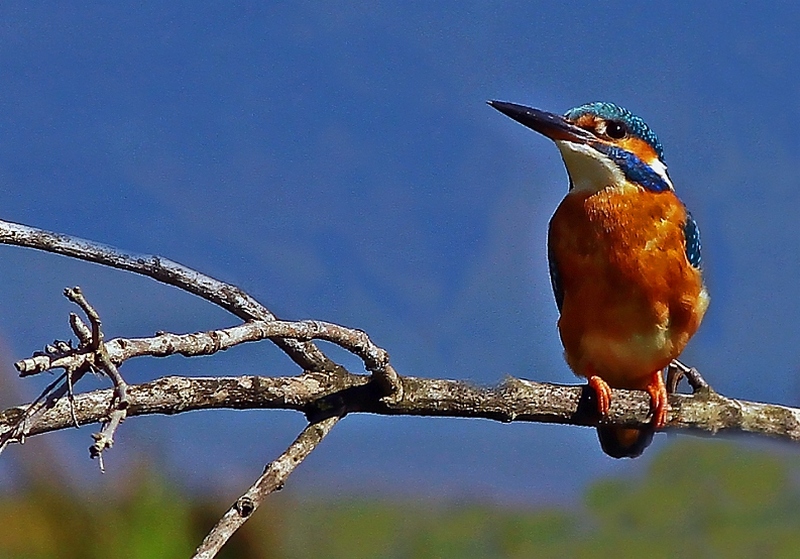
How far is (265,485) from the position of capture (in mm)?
1063

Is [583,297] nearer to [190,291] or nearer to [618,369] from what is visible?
[618,369]

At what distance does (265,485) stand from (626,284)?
0.95 m

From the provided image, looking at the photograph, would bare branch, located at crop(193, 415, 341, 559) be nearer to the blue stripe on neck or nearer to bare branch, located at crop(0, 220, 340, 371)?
bare branch, located at crop(0, 220, 340, 371)

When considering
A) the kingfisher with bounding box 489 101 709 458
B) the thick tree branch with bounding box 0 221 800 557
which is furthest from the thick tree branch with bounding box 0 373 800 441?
the kingfisher with bounding box 489 101 709 458

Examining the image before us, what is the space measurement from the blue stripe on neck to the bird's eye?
1.1 inches

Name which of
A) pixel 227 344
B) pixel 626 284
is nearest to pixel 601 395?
pixel 626 284

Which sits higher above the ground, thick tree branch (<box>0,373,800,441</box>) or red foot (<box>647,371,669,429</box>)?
red foot (<box>647,371,669,429</box>)

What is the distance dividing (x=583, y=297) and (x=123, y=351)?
→ 115cm

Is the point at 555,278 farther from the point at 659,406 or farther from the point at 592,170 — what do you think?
the point at 659,406

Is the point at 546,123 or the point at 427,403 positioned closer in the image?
the point at 427,403

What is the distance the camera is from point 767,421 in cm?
167

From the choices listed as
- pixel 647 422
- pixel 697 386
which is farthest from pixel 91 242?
pixel 697 386

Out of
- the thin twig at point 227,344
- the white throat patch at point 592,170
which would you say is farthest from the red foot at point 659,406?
the thin twig at point 227,344

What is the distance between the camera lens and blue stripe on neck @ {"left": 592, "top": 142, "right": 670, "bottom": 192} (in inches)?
74.7
